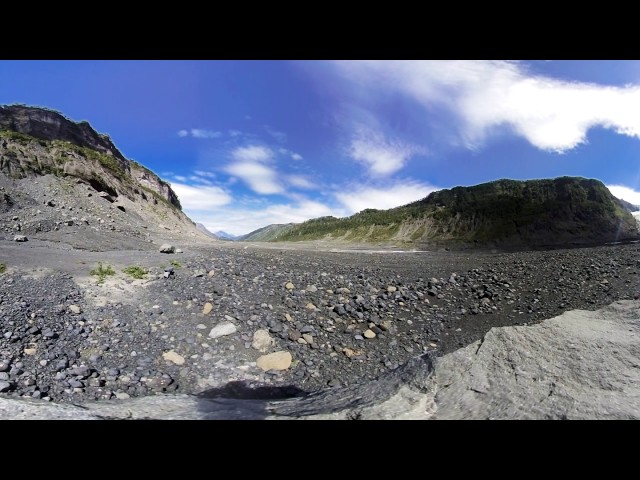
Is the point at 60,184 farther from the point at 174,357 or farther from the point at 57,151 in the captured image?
the point at 174,357

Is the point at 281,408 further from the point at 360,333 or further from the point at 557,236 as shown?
the point at 557,236

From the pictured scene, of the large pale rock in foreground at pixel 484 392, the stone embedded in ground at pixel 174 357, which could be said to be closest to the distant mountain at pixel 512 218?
the large pale rock in foreground at pixel 484 392

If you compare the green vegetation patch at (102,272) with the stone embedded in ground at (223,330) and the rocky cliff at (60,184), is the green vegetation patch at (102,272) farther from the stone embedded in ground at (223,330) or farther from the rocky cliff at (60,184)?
the rocky cliff at (60,184)

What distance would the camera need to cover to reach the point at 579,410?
3352 millimetres

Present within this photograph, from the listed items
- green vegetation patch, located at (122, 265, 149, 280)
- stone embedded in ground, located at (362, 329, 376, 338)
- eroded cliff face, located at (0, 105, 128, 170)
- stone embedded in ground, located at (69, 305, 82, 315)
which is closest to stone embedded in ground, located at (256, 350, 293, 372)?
stone embedded in ground, located at (362, 329, 376, 338)

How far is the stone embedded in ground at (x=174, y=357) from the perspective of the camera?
5.81m

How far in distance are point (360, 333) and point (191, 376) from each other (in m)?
3.77

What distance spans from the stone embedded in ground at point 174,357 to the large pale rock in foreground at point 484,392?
1.02 m

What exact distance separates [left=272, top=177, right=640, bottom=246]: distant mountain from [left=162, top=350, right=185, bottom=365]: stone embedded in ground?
59309mm

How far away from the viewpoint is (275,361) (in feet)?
20.0

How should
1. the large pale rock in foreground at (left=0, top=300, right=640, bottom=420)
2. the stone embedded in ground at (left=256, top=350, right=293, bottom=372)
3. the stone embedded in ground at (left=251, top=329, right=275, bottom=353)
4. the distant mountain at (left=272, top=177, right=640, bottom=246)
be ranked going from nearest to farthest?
the large pale rock in foreground at (left=0, top=300, right=640, bottom=420), the stone embedded in ground at (left=256, top=350, right=293, bottom=372), the stone embedded in ground at (left=251, top=329, right=275, bottom=353), the distant mountain at (left=272, top=177, right=640, bottom=246)

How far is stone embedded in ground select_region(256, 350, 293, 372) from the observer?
5966mm

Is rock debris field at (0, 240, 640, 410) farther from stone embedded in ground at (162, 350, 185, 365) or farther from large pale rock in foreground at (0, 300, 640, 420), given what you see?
large pale rock in foreground at (0, 300, 640, 420)
